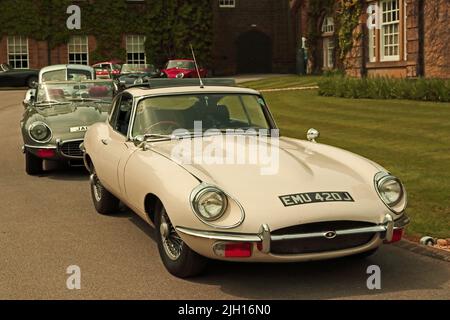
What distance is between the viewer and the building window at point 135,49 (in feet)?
144

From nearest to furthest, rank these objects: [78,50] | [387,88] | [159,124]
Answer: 1. [159,124]
2. [387,88]
3. [78,50]

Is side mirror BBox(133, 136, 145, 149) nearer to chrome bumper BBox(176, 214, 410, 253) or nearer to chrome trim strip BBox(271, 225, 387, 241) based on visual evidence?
chrome bumper BBox(176, 214, 410, 253)

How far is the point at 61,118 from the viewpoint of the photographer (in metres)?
10.3

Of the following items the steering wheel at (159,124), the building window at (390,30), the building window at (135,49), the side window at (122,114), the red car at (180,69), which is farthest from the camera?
the building window at (135,49)

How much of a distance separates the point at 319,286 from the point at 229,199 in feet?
3.04

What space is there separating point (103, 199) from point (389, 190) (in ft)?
11.4

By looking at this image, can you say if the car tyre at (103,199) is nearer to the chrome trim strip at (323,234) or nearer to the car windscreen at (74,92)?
the chrome trim strip at (323,234)

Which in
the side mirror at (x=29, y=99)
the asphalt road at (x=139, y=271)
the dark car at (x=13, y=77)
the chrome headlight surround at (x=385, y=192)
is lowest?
the asphalt road at (x=139, y=271)

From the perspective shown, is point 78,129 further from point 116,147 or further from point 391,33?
point 391,33

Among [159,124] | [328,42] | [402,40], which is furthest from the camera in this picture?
[328,42]

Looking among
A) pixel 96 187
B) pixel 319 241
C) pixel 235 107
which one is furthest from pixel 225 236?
pixel 96 187

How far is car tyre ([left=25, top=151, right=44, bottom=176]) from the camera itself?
10125mm

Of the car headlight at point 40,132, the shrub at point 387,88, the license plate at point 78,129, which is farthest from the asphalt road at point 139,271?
the shrub at point 387,88
